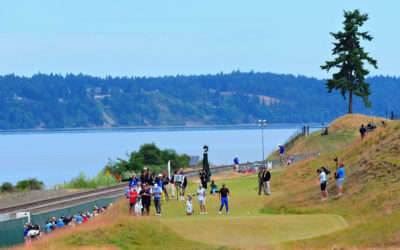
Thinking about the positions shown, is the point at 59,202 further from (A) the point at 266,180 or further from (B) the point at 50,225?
(B) the point at 50,225

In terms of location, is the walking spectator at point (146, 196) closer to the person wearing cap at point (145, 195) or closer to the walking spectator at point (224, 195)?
the person wearing cap at point (145, 195)

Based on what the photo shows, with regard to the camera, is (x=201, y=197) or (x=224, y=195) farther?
(x=201, y=197)

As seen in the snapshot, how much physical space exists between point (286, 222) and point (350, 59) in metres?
63.2

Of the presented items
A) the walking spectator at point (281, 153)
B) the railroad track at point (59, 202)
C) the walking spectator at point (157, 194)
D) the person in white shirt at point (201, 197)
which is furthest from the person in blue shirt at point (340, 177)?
the walking spectator at point (281, 153)

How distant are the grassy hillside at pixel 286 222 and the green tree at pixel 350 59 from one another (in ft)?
163

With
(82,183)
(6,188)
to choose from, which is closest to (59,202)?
(82,183)

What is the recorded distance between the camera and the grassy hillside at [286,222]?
3419 cm

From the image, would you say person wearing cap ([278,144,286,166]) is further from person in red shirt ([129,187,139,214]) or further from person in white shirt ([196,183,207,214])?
person in red shirt ([129,187,139,214])

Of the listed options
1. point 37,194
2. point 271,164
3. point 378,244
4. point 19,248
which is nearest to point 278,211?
point 378,244

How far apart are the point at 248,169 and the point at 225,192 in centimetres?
3586

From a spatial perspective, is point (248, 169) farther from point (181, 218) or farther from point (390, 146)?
point (181, 218)

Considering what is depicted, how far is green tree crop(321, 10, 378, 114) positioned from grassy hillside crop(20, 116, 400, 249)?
163 ft

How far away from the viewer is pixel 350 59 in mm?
97688

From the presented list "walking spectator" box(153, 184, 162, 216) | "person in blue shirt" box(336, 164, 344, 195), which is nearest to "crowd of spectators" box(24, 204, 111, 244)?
"walking spectator" box(153, 184, 162, 216)
